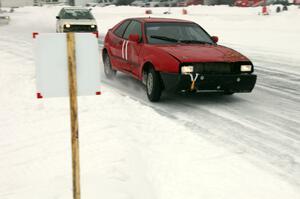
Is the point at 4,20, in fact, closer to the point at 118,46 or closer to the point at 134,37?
the point at 118,46

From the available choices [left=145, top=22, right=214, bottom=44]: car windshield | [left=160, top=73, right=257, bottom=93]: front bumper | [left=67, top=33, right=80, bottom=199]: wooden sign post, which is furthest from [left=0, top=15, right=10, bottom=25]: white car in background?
[left=67, top=33, right=80, bottom=199]: wooden sign post

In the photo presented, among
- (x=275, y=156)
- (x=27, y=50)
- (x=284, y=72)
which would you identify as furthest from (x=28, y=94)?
(x=27, y=50)

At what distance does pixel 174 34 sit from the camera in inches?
329

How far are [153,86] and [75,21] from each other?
12.5 metres

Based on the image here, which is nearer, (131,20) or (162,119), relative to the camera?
(162,119)

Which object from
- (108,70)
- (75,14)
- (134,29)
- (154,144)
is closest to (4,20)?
(75,14)

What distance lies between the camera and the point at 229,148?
5312mm

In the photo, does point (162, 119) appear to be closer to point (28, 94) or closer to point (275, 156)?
point (275, 156)

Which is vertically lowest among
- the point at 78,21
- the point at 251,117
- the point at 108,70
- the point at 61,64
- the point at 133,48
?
the point at 251,117

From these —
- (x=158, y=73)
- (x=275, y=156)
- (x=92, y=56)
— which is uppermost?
(x=92, y=56)

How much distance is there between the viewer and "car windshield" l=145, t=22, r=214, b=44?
8.21m

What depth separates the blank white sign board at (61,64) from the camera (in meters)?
3.22

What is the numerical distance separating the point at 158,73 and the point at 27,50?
922 centimetres

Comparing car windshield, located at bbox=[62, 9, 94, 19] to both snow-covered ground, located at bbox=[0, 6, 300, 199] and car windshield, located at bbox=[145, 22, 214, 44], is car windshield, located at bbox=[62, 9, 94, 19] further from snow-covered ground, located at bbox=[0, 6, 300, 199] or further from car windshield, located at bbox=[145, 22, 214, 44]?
car windshield, located at bbox=[145, 22, 214, 44]
